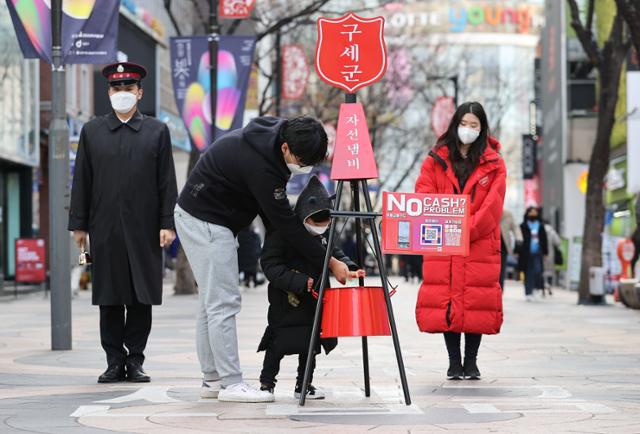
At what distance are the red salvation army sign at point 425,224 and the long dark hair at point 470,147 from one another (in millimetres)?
1448

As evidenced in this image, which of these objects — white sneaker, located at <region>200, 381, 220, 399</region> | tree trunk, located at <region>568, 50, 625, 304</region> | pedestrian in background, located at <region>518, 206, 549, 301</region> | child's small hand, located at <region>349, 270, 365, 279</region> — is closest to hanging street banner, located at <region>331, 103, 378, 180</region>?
child's small hand, located at <region>349, 270, 365, 279</region>

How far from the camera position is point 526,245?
26.2 metres

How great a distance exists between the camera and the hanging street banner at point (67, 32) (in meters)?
12.9

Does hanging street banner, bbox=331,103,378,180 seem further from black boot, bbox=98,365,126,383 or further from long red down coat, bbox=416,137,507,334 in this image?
black boot, bbox=98,365,126,383

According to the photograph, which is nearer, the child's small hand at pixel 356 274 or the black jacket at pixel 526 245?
the child's small hand at pixel 356 274

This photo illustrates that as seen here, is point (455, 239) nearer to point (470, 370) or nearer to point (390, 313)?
point (390, 313)

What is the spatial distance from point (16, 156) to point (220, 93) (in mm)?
8827

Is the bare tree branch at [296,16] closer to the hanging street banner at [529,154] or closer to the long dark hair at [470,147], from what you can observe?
the long dark hair at [470,147]

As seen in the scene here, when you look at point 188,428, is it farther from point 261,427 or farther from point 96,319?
point 96,319

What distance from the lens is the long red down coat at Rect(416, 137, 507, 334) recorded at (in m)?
9.77

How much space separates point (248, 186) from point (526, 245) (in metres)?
18.6

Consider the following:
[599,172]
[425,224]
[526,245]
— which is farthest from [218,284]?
[526,245]

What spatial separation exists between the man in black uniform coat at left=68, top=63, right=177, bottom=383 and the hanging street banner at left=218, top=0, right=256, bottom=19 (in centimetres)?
1643

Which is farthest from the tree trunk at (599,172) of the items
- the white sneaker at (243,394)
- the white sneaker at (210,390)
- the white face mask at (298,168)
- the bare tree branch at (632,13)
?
the white face mask at (298,168)
